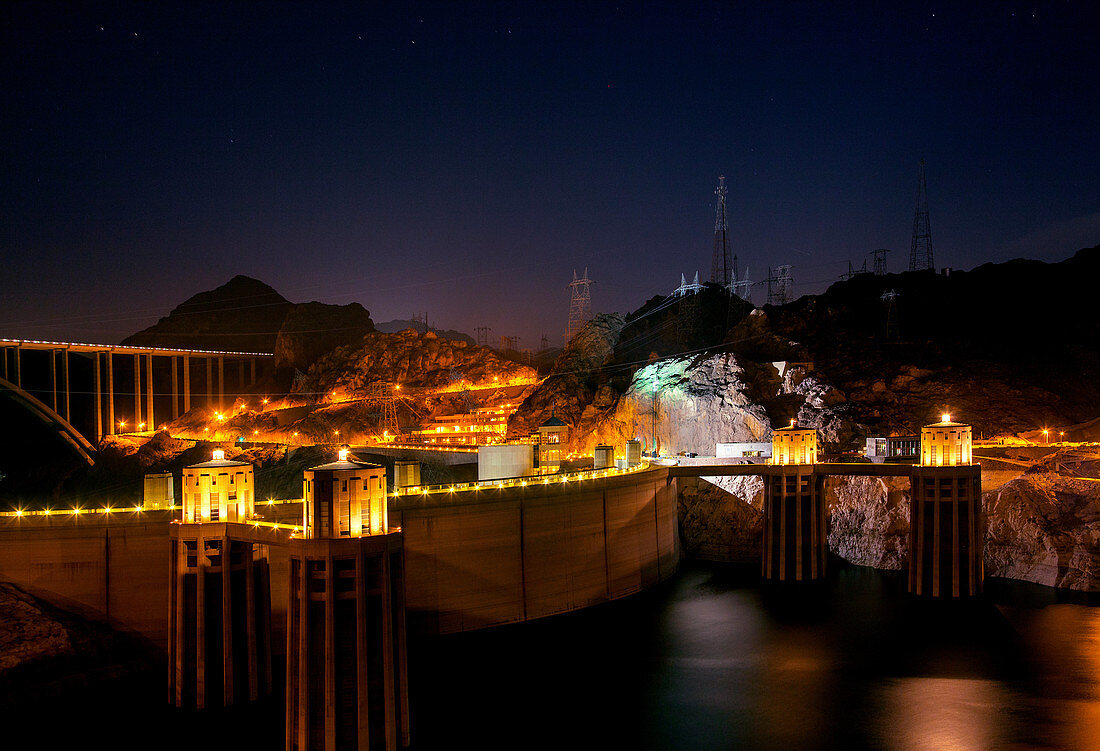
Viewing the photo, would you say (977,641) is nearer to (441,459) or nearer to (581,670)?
(581,670)

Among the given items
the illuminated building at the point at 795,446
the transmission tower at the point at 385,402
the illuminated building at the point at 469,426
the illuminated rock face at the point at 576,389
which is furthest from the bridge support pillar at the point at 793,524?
the transmission tower at the point at 385,402

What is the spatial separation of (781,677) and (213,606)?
2448 centimetres

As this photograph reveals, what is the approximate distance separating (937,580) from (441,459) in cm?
4247

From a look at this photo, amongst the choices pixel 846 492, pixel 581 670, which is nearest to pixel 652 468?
pixel 846 492

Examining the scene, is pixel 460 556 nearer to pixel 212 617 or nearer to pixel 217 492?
pixel 212 617

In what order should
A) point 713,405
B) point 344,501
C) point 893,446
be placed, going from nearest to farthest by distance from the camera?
point 344,501 → point 893,446 → point 713,405

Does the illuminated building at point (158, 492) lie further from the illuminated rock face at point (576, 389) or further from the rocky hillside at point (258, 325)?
the rocky hillside at point (258, 325)

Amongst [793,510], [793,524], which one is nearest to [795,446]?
[793,510]

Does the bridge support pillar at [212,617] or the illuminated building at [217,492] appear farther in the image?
the illuminated building at [217,492]

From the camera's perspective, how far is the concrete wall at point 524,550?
114 feet

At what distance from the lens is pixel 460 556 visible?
35.5 metres

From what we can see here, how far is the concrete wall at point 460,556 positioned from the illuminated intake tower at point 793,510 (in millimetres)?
7666

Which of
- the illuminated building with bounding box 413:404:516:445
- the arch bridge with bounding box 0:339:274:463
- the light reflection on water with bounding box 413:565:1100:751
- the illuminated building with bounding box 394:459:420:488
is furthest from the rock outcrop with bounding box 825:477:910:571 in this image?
the arch bridge with bounding box 0:339:274:463

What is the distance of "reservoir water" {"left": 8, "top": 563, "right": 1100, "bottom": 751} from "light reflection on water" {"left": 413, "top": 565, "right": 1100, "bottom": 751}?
0.30 feet
